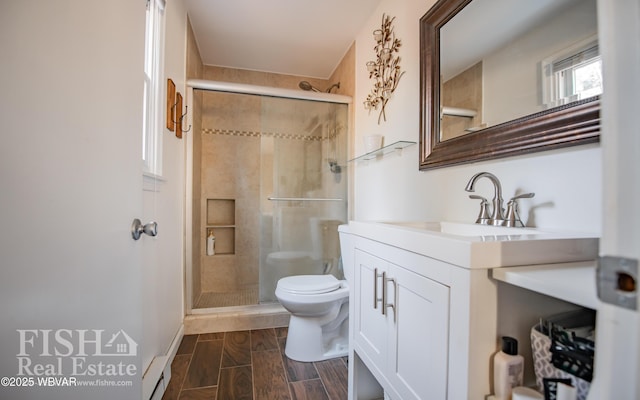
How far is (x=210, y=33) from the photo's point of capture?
7.75 ft

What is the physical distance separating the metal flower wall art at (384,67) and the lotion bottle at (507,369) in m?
1.53

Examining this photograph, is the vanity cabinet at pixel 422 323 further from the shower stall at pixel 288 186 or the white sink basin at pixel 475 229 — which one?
the shower stall at pixel 288 186

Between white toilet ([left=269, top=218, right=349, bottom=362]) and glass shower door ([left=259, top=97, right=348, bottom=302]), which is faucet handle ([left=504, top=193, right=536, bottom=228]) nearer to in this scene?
white toilet ([left=269, top=218, right=349, bottom=362])

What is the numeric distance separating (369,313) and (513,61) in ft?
3.62

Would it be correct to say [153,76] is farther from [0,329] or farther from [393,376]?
[393,376]

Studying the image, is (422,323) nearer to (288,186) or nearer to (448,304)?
(448,304)

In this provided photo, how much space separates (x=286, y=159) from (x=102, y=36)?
180cm

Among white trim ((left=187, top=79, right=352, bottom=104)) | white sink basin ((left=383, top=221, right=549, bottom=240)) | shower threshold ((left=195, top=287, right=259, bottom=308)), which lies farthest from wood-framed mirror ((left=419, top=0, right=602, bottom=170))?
shower threshold ((left=195, top=287, right=259, bottom=308))

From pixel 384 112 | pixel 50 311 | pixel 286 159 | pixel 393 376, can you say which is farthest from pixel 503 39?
pixel 286 159

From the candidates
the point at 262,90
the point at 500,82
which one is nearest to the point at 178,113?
the point at 262,90

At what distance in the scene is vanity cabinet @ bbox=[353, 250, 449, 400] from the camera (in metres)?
0.69

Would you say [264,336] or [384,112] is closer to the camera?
[384,112]

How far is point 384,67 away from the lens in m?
1.87

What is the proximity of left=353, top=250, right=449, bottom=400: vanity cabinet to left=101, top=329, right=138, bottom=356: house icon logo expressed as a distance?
815 millimetres
